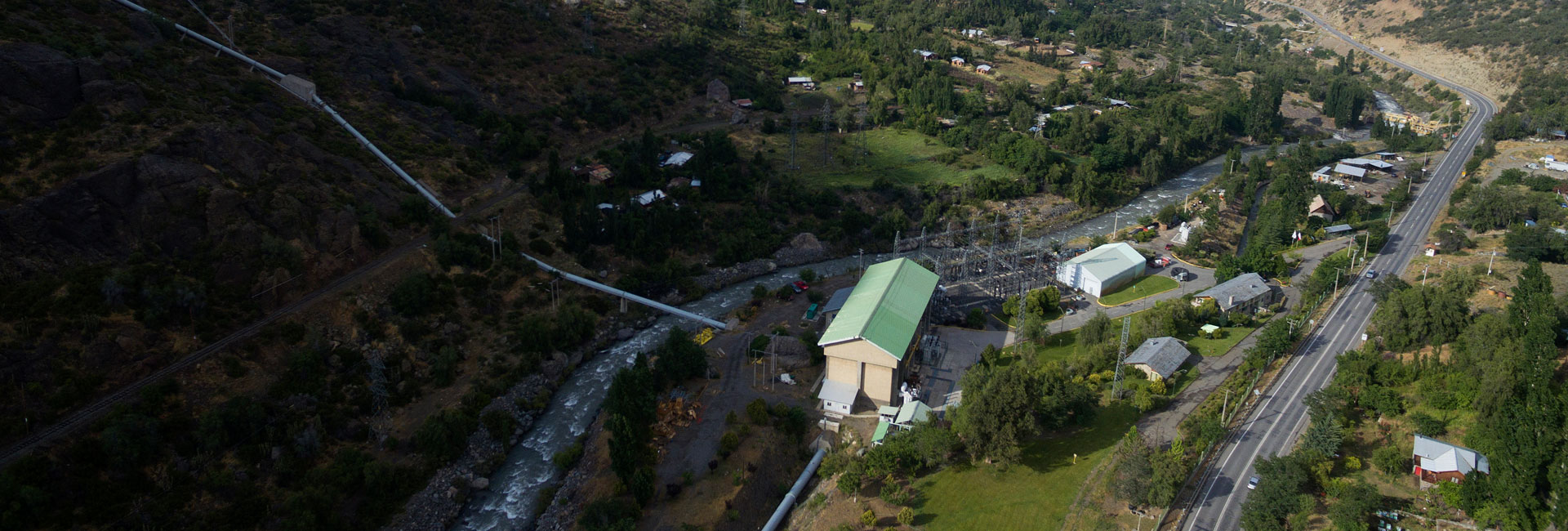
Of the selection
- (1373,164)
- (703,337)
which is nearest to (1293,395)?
(703,337)

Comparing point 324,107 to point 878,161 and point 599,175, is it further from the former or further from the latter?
point 878,161

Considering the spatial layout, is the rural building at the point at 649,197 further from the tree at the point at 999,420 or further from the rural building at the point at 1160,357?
the rural building at the point at 1160,357

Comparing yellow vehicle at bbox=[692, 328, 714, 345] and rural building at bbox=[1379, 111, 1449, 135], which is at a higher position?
yellow vehicle at bbox=[692, 328, 714, 345]

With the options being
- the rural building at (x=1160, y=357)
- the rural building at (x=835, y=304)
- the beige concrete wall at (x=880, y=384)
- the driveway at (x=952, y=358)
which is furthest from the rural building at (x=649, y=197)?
the rural building at (x=1160, y=357)

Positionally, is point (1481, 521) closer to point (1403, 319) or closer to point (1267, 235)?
point (1403, 319)

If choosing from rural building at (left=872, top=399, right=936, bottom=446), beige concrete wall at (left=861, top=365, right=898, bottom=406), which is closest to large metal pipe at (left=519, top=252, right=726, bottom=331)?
beige concrete wall at (left=861, top=365, right=898, bottom=406)

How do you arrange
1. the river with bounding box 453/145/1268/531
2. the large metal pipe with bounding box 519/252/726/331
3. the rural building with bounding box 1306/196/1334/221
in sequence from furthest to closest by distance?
the rural building with bounding box 1306/196/1334/221 → the large metal pipe with bounding box 519/252/726/331 → the river with bounding box 453/145/1268/531

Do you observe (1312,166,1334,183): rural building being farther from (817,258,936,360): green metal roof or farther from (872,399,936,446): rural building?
(872,399,936,446): rural building

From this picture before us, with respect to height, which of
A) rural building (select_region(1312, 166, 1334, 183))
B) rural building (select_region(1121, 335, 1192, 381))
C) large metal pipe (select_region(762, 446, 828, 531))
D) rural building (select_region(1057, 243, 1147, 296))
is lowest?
rural building (select_region(1312, 166, 1334, 183))
